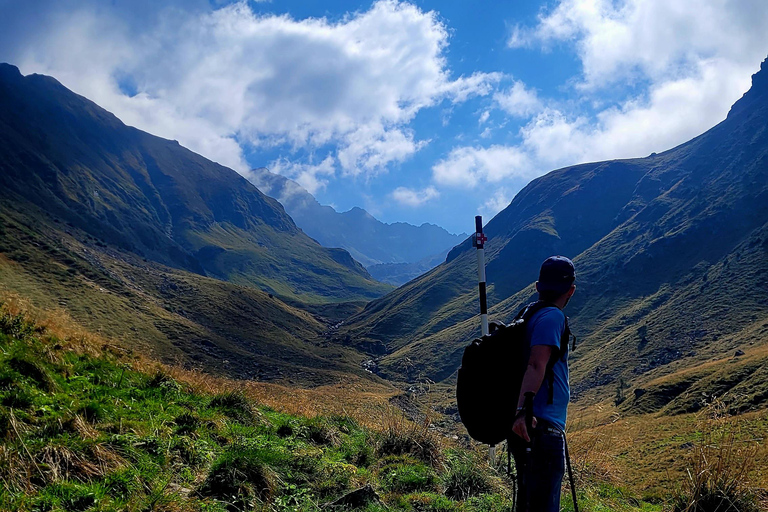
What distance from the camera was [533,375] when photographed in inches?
142

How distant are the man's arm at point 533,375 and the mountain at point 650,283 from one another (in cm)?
1813

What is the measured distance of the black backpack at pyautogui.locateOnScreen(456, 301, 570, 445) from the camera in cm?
382

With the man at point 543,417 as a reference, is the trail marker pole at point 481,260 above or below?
above

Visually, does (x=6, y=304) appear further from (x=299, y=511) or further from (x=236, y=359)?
(x=236, y=359)

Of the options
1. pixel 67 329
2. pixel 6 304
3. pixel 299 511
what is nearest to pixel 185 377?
pixel 67 329

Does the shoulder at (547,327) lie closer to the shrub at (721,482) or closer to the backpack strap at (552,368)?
the backpack strap at (552,368)

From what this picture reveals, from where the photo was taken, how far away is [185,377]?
9961 millimetres

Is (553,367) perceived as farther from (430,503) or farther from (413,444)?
(413,444)

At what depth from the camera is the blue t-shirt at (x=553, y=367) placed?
3678 mm

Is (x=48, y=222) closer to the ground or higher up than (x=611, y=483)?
higher up

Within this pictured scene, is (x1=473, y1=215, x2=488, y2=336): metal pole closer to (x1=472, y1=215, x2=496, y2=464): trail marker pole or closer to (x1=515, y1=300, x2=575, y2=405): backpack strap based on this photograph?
(x1=472, y1=215, x2=496, y2=464): trail marker pole

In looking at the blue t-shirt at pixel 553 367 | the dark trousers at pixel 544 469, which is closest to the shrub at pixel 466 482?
the dark trousers at pixel 544 469

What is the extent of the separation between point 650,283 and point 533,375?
118460mm

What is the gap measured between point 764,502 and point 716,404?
48.7 inches
